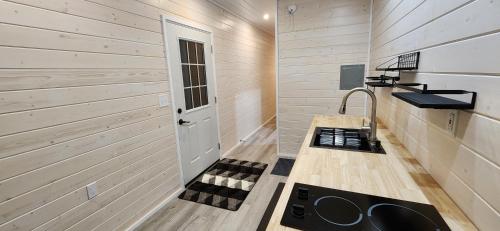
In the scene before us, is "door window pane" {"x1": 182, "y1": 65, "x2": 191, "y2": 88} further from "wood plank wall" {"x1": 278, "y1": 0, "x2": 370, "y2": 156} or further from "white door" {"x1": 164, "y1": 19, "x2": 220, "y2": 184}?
"wood plank wall" {"x1": 278, "y1": 0, "x2": 370, "y2": 156}

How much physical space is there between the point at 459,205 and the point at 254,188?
6.76ft

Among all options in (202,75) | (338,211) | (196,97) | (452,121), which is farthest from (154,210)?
(452,121)

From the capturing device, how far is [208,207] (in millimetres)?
2330

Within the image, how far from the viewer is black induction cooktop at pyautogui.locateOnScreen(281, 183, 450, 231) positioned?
75 cm

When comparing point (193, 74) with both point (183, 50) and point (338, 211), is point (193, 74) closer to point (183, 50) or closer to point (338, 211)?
point (183, 50)

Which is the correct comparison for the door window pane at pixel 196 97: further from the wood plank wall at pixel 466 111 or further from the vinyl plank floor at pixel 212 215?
the wood plank wall at pixel 466 111

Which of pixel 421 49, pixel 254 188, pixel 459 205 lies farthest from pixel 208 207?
pixel 421 49

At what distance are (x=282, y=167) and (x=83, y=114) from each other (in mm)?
2497

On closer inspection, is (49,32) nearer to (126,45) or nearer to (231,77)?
(126,45)

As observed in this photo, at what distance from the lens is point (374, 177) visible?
1.09 metres

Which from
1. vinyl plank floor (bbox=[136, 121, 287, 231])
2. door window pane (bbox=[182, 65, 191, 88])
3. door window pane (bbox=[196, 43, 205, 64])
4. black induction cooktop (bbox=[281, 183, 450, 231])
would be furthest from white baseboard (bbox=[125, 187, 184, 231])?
black induction cooktop (bbox=[281, 183, 450, 231])

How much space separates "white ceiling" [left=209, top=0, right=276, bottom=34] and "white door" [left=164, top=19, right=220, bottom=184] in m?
0.65

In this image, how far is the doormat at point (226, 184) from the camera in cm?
244

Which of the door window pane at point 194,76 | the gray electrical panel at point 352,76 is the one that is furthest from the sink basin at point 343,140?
the door window pane at point 194,76
